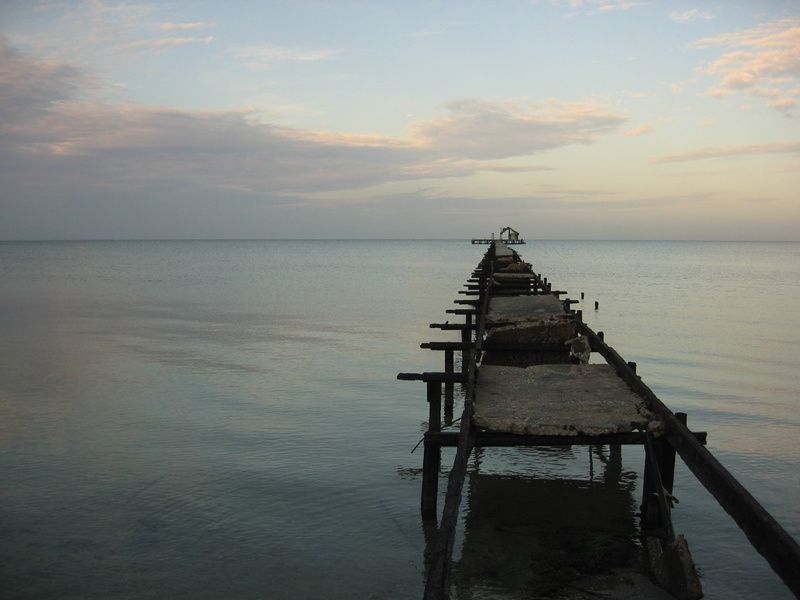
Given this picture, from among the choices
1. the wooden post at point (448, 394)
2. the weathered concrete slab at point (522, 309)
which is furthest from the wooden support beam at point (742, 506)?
the wooden post at point (448, 394)

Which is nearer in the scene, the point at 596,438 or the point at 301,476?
the point at 596,438

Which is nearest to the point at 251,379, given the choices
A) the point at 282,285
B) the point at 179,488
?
the point at 179,488

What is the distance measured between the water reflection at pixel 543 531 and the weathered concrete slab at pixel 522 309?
3.82 metres

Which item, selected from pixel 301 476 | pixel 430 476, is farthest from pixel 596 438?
pixel 301 476

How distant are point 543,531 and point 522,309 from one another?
25.5 ft

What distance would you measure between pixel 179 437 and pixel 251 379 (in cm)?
478

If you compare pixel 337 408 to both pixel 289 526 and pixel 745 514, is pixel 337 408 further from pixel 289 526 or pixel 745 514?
pixel 745 514

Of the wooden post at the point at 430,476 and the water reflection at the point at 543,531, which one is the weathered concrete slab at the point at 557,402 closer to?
the wooden post at the point at 430,476

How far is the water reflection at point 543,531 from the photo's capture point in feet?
21.0

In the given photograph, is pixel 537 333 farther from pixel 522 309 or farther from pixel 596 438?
pixel 596 438

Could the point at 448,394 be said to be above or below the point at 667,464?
below

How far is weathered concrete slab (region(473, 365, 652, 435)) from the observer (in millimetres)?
6812

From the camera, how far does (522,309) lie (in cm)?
1479

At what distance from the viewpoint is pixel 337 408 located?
13.4 metres
